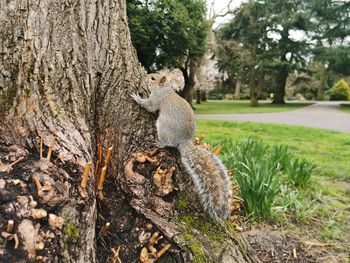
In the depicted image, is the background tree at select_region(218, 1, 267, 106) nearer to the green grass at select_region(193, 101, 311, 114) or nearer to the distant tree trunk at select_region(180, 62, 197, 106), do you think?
the green grass at select_region(193, 101, 311, 114)

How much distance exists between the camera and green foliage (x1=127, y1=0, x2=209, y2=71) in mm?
13141

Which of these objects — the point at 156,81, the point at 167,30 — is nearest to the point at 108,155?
the point at 156,81

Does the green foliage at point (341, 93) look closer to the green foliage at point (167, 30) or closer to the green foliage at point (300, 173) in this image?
the green foliage at point (167, 30)

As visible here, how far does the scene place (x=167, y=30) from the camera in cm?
1373

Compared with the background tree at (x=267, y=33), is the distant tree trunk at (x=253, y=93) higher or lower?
lower

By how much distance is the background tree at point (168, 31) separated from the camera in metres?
13.2

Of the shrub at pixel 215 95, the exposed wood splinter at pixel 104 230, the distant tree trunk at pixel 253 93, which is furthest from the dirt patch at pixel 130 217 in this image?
the shrub at pixel 215 95

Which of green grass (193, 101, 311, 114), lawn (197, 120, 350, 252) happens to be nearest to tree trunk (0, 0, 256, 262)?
lawn (197, 120, 350, 252)

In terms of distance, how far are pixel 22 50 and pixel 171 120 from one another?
0.94 metres

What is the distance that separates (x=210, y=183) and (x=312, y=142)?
5.87 m

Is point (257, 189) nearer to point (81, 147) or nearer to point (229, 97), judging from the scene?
point (81, 147)

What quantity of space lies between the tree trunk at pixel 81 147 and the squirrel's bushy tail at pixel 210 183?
0.06 metres

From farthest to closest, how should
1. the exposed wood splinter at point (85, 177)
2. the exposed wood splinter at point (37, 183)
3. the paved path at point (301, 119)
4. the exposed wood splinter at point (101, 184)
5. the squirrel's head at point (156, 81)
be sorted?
the paved path at point (301, 119)
the squirrel's head at point (156, 81)
the exposed wood splinter at point (101, 184)
the exposed wood splinter at point (85, 177)
the exposed wood splinter at point (37, 183)

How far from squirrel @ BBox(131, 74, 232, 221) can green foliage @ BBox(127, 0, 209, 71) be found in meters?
10.9
